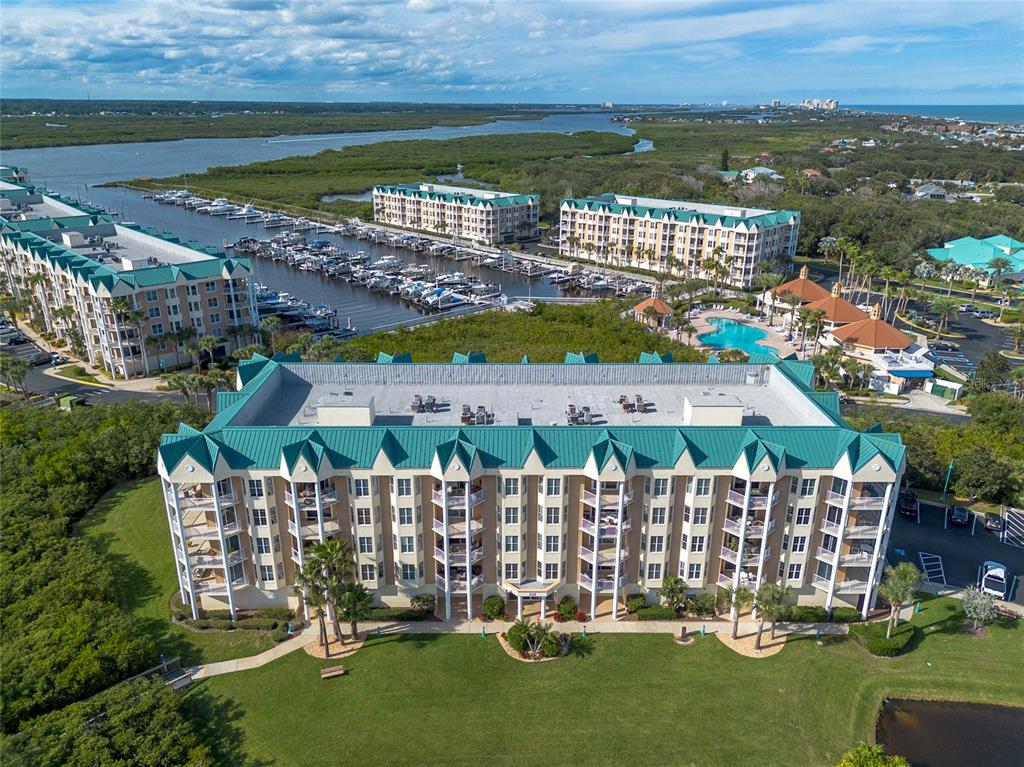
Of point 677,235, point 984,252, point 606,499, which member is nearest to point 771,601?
point 606,499

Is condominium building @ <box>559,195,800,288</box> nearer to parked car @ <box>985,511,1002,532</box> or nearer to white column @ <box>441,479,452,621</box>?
parked car @ <box>985,511,1002,532</box>

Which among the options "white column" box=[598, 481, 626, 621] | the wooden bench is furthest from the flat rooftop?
the wooden bench

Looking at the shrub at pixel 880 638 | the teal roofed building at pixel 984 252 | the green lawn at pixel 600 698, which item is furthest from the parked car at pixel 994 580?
the teal roofed building at pixel 984 252

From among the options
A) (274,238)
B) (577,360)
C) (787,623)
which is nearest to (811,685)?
(787,623)

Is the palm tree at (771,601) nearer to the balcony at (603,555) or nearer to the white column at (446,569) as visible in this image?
the balcony at (603,555)

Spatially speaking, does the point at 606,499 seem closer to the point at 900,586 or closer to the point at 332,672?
the point at 900,586
